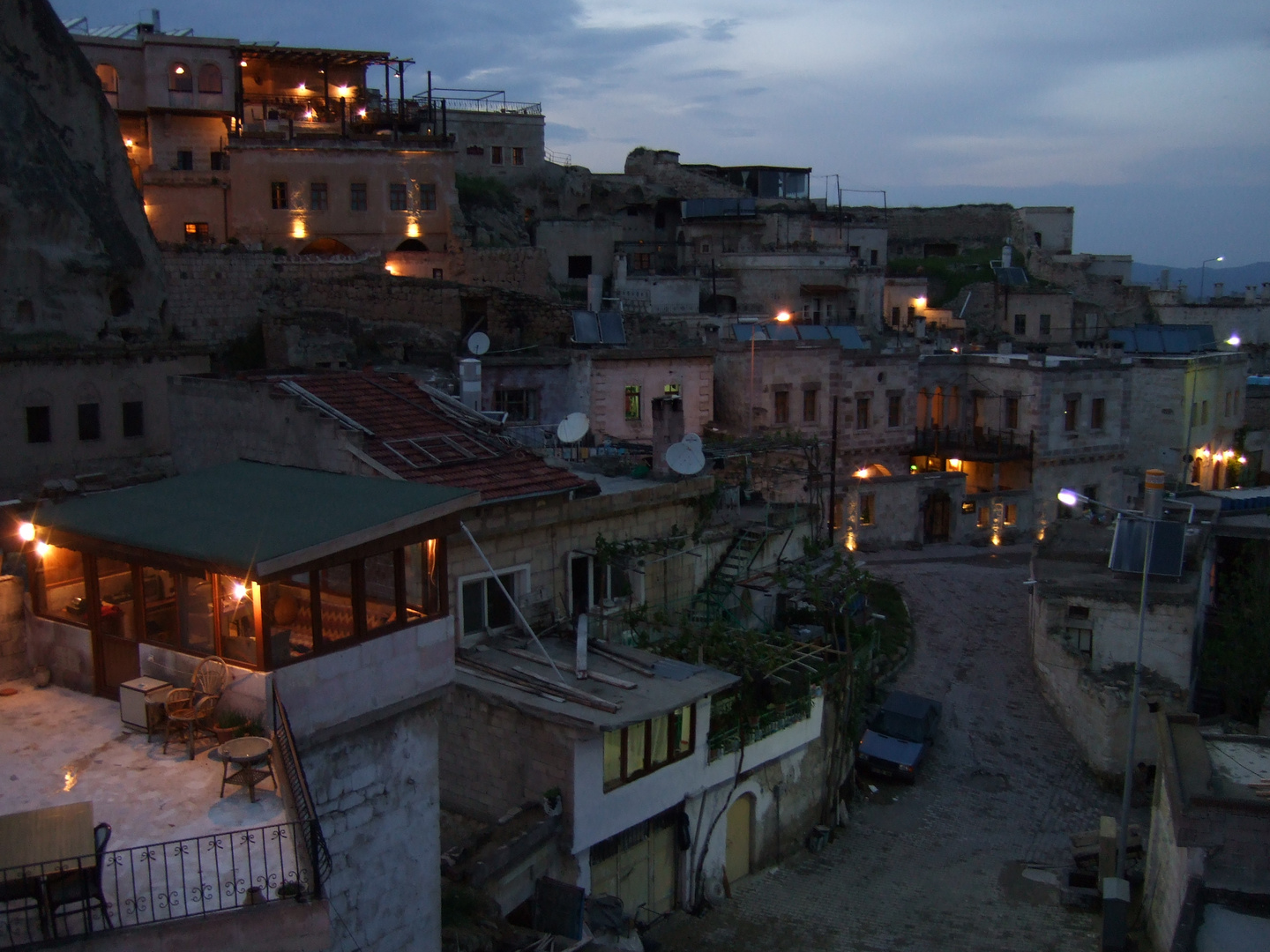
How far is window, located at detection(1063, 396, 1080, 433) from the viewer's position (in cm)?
4075

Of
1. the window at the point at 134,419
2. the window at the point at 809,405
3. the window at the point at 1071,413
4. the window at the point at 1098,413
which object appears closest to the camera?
the window at the point at 134,419

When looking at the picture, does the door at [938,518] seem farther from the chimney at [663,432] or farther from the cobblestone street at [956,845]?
the chimney at [663,432]

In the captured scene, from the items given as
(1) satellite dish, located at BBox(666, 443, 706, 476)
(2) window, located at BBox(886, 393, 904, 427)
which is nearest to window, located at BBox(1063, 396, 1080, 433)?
(2) window, located at BBox(886, 393, 904, 427)

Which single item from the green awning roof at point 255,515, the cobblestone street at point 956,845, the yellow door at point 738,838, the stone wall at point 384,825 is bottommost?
the cobblestone street at point 956,845

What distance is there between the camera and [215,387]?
68.1ft

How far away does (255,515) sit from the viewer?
1112cm

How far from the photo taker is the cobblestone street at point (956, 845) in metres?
17.5

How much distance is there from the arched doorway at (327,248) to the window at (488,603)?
29.4 m

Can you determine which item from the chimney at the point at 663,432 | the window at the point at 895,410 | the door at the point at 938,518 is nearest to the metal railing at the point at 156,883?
the chimney at the point at 663,432

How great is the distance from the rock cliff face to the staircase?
21735 millimetres

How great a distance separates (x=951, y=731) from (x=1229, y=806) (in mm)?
8986

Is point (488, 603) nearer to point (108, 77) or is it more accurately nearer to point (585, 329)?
point (585, 329)

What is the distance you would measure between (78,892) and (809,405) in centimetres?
3282

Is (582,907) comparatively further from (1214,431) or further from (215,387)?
(1214,431)
